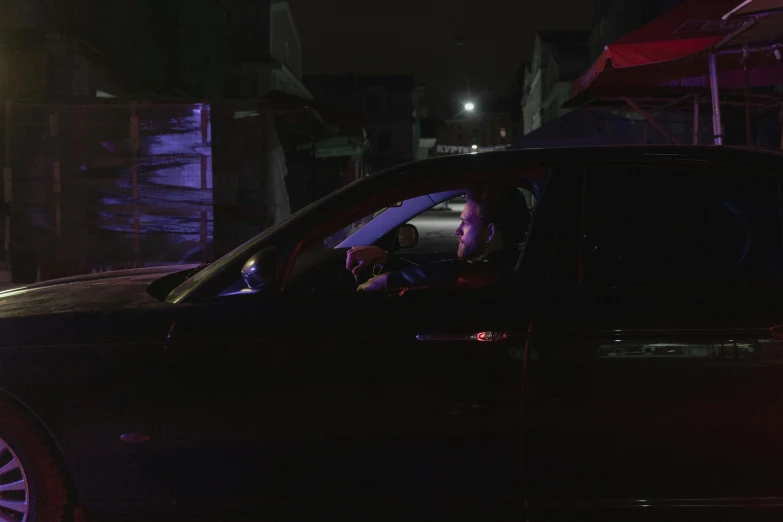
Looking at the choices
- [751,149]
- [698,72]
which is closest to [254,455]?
[751,149]

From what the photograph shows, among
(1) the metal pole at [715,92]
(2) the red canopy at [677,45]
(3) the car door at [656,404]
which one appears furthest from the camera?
(1) the metal pole at [715,92]

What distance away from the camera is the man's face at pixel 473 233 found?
11.8 ft

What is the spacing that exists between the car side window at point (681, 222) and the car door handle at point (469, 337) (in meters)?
0.48

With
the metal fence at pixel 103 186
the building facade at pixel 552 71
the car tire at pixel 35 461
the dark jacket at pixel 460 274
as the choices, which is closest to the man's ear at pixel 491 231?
the dark jacket at pixel 460 274

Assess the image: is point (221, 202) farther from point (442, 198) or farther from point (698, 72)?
point (442, 198)

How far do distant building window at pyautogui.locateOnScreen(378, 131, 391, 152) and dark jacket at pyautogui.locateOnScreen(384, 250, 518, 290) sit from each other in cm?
6457

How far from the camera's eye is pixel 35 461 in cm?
282

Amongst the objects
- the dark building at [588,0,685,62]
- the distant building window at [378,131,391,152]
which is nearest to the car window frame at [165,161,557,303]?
the dark building at [588,0,685,62]

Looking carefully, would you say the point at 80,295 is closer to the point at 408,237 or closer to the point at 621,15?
the point at 408,237

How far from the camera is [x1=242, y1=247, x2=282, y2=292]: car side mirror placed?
9.20 ft

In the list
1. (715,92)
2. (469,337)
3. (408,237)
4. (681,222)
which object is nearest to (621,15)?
(715,92)

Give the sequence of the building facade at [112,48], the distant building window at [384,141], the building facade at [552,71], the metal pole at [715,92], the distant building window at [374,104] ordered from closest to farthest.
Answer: the metal pole at [715,92], the building facade at [112,48], the building facade at [552,71], the distant building window at [384,141], the distant building window at [374,104]

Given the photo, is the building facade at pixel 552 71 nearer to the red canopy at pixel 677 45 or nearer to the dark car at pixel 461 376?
the red canopy at pixel 677 45

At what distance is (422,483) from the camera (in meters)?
2.64
